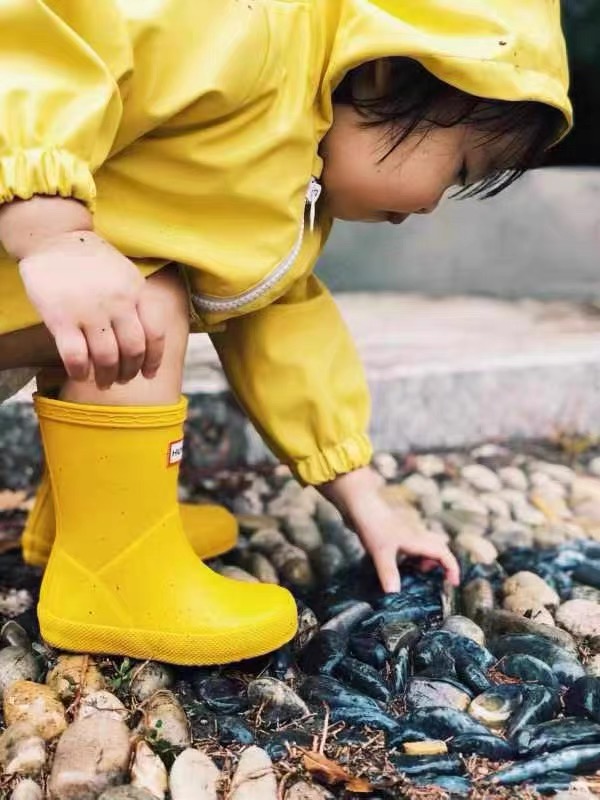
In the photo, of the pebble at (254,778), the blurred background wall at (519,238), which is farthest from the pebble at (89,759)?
the blurred background wall at (519,238)

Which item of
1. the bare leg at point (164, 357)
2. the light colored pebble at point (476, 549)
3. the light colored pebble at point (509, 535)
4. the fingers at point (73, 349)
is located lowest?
the light colored pebble at point (509, 535)

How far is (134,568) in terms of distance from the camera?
1196 millimetres

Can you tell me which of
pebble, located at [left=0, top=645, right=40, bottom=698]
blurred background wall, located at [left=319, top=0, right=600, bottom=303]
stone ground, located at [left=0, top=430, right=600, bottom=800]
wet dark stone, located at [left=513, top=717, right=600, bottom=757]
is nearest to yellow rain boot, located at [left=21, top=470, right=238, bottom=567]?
stone ground, located at [left=0, top=430, right=600, bottom=800]

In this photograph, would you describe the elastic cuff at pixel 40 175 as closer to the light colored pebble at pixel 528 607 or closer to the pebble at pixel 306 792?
the pebble at pixel 306 792

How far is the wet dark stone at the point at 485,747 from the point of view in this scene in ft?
3.50

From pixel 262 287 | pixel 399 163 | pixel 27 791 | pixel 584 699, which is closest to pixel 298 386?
pixel 262 287

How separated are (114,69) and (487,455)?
1184mm

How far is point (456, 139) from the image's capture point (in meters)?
1.25

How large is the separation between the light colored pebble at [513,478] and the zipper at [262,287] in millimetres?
752

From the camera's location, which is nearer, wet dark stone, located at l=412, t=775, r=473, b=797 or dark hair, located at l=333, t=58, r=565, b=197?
wet dark stone, located at l=412, t=775, r=473, b=797

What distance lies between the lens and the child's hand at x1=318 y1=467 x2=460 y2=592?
1456 mm

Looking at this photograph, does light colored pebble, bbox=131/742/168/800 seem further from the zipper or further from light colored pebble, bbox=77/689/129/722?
the zipper

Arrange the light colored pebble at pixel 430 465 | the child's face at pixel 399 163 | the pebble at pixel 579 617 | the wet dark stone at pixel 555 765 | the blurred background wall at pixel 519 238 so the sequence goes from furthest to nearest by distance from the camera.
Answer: the blurred background wall at pixel 519 238 < the light colored pebble at pixel 430 465 < the pebble at pixel 579 617 < the child's face at pixel 399 163 < the wet dark stone at pixel 555 765

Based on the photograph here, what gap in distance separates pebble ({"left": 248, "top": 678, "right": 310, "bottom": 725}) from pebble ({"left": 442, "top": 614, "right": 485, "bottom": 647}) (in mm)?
250
